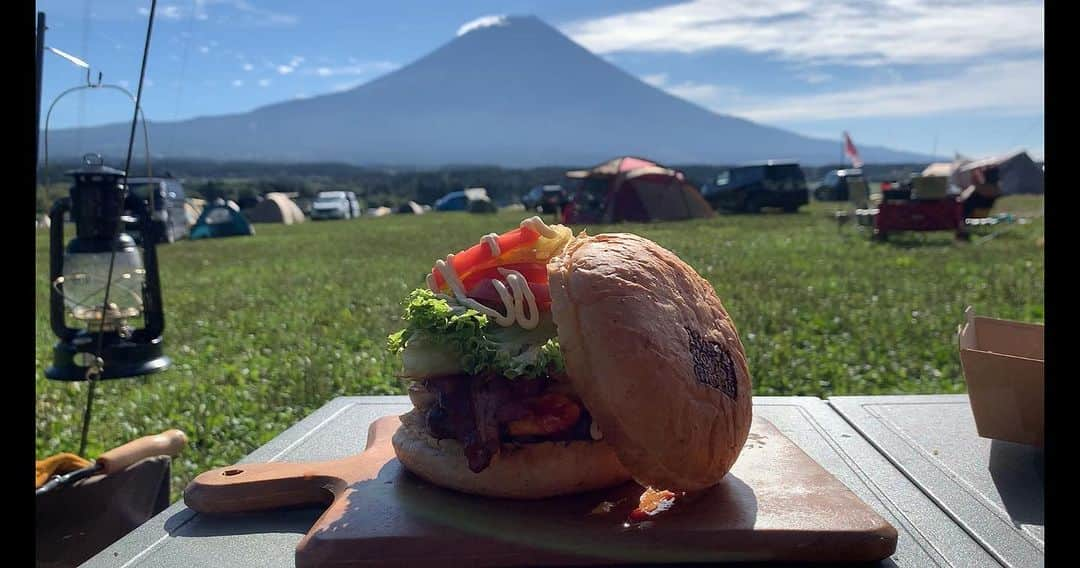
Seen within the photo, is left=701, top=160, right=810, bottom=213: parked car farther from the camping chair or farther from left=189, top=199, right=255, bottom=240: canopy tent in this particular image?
the camping chair

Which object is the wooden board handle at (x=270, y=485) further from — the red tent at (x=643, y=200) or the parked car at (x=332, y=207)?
the parked car at (x=332, y=207)

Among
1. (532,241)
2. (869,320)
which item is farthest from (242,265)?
(532,241)

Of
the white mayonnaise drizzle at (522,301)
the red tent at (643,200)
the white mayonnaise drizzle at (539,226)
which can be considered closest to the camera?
the white mayonnaise drizzle at (522,301)

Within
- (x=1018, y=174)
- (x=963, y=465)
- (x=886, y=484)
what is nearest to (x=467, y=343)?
(x=886, y=484)

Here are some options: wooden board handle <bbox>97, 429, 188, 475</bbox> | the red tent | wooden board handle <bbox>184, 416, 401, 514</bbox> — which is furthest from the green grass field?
the red tent

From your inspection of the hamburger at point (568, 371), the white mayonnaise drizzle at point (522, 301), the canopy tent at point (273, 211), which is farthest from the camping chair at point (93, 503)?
the canopy tent at point (273, 211)

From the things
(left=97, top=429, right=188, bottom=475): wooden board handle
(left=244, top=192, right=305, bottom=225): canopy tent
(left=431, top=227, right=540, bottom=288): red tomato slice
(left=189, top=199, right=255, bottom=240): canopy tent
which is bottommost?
(left=97, top=429, right=188, bottom=475): wooden board handle

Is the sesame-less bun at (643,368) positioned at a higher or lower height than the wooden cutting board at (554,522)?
higher
